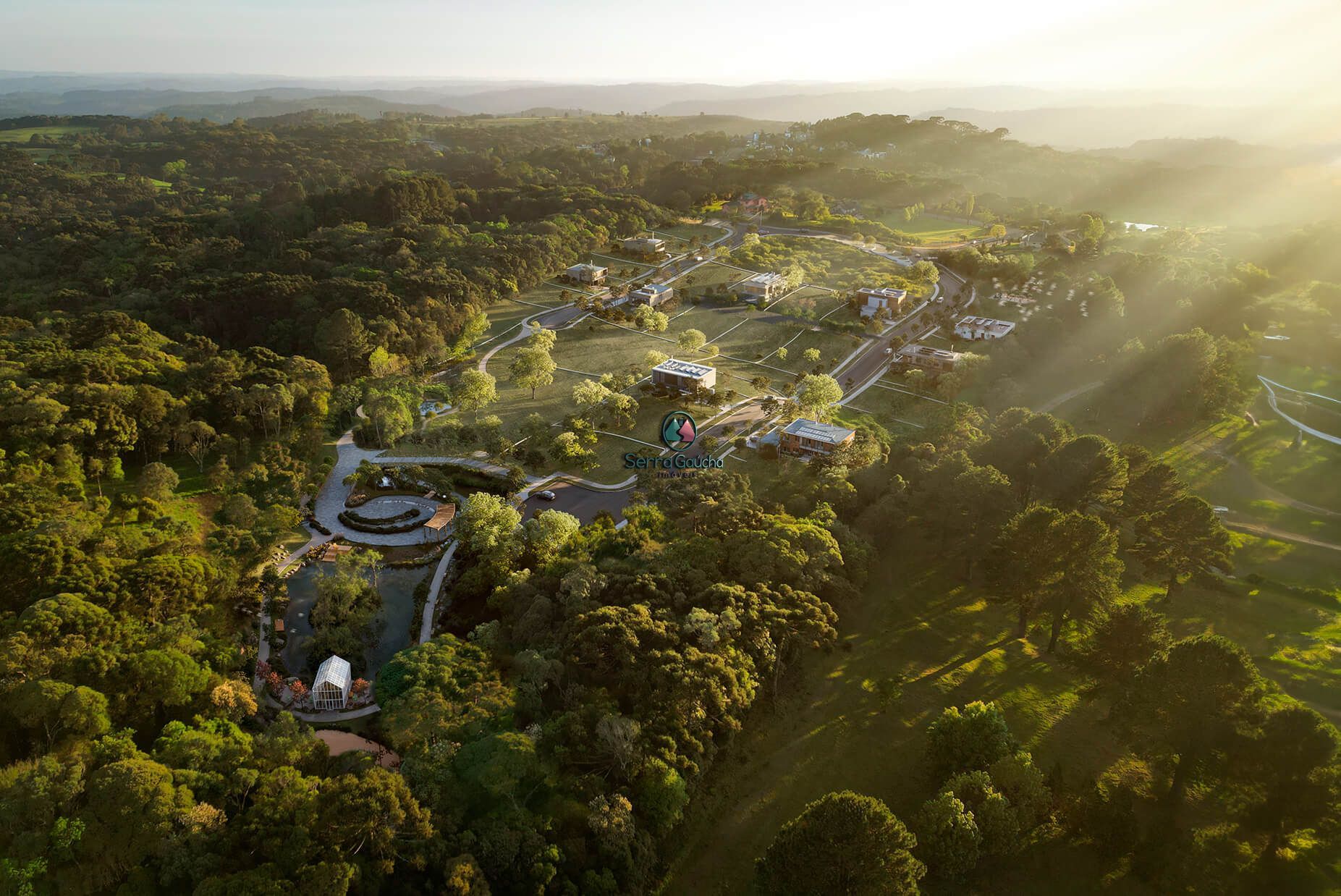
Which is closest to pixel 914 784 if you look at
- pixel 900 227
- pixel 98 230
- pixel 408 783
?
pixel 408 783

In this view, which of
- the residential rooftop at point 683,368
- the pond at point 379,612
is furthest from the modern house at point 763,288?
the pond at point 379,612

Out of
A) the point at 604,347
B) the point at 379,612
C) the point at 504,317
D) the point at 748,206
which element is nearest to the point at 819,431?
the point at 604,347

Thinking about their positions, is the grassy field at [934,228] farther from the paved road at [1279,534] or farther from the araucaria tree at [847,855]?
the araucaria tree at [847,855]

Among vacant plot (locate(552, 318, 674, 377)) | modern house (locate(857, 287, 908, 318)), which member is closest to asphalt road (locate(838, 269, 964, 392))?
modern house (locate(857, 287, 908, 318))

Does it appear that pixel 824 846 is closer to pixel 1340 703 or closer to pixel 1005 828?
pixel 1005 828

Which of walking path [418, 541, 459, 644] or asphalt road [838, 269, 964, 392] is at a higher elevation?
asphalt road [838, 269, 964, 392]

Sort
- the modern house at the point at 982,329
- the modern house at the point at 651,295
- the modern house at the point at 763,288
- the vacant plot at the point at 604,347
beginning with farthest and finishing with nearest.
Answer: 1. the modern house at the point at 763,288
2. the modern house at the point at 651,295
3. the modern house at the point at 982,329
4. the vacant plot at the point at 604,347

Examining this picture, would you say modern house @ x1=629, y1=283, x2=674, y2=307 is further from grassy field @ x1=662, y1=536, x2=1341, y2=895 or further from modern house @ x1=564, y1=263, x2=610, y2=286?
grassy field @ x1=662, y1=536, x2=1341, y2=895
